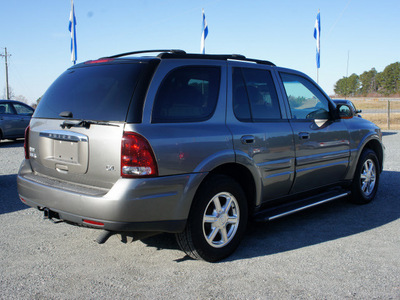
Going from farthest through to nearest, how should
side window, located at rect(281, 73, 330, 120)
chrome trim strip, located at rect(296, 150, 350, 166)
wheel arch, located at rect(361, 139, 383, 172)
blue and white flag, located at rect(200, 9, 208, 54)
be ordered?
blue and white flag, located at rect(200, 9, 208, 54) → wheel arch, located at rect(361, 139, 383, 172) → side window, located at rect(281, 73, 330, 120) → chrome trim strip, located at rect(296, 150, 350, 166)

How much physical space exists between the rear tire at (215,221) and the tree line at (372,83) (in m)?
112

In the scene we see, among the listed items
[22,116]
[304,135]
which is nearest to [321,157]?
[304,135]

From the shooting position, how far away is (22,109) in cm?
1522

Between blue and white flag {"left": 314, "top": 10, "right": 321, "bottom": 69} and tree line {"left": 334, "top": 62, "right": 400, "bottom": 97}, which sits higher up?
tree line {"left": 334, "top": 62, "right": 400, "bottom": 97}

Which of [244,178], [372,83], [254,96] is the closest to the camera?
[244,178]

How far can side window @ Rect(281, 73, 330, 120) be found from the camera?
4687mm

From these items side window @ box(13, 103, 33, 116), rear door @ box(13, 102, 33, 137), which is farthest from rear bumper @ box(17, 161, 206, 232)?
side window @ box(13, 103, 33, 116)

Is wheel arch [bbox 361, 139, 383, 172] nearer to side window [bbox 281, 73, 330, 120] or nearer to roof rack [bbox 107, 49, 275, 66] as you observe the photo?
side window [bbox 281, 73, 330, 120]

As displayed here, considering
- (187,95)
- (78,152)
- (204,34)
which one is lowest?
(78,152)

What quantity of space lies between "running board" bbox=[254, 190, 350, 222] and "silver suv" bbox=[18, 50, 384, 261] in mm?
16

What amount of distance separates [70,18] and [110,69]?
17764 millimetres

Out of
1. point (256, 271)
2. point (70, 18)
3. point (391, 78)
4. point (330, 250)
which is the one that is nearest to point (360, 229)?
point (330, 250)

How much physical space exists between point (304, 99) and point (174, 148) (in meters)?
2.30

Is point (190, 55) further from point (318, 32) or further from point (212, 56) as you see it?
point (318, 32)
